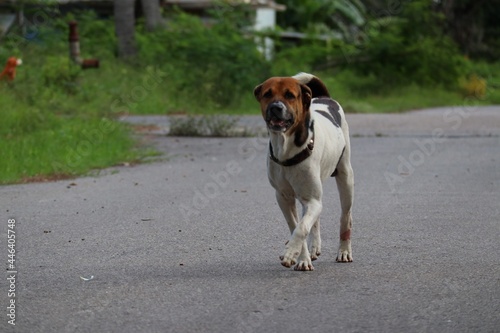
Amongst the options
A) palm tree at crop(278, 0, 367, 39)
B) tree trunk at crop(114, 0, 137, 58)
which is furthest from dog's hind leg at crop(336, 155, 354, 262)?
palm tree at crop(278, 0, 367, 39)

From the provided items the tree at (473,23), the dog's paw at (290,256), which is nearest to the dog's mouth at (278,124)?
the dog's paw at (290,256)

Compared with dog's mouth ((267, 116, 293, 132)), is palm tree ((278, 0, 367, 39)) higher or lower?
lower

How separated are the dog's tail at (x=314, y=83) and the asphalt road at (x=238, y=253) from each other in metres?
1.15

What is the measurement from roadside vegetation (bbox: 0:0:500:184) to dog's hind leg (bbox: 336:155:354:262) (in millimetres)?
5715

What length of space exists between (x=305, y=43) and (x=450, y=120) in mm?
16903

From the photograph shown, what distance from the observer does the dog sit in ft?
22.9

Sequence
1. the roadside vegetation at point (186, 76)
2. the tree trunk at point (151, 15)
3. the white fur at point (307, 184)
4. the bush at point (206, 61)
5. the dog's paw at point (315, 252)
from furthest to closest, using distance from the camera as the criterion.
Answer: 1. the tree trunk at point (151, 15)
2. the bush at point (206, 61)
3. the roadside vegetation at point (186, 76)
4. the dog's paw at point (315, 252)
5. the white fur at point (307, 184)

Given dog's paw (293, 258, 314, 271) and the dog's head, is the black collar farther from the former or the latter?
dog's paw (293, 258, 314, 271)

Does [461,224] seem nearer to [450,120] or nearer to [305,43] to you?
[450,120]

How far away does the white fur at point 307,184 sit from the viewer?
23.1 ft

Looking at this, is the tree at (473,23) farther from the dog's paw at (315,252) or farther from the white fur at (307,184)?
the dog's paw at (315,252)

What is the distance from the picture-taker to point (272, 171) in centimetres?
741

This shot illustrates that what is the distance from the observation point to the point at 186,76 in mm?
26203

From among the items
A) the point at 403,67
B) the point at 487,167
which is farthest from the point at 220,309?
the point at 403,67
